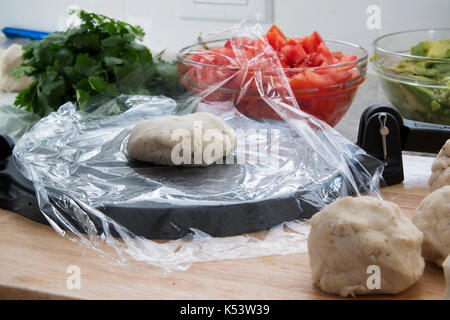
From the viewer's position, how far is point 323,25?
7.57 ft

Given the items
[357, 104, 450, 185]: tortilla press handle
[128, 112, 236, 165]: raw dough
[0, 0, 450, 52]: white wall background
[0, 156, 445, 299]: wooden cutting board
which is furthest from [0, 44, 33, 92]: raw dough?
[357, 104, 450, 185]: tortilla press handle

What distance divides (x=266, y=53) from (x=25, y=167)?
593mm

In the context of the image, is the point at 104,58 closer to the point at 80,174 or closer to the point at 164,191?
the point at 80,174

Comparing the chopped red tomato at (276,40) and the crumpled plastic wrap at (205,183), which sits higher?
the chopped red tomato at (276,40)

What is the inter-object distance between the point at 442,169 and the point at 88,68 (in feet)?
3.41

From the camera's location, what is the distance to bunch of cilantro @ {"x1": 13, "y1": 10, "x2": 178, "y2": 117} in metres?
1.66

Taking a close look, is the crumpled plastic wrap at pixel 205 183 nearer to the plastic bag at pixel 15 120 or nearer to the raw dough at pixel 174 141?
the raw dough at pixel 174 141

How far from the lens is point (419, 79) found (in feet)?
4.55

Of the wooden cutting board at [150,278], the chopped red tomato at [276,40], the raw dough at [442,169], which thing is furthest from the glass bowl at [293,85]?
the wooden cutting board at [150,278]

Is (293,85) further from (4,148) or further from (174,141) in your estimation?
(4,148)

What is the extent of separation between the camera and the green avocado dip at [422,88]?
1.36 m

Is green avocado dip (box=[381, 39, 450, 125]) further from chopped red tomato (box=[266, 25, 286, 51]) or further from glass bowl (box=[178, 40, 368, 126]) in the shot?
chopped red tomato (box=[266, 25, 286, 51])

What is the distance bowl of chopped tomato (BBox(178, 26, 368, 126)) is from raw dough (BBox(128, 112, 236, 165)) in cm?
20

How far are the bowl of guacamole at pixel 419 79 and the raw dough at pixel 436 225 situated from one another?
58cm
